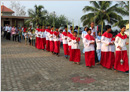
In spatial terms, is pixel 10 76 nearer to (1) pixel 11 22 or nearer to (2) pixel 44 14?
(1) pixel 11 22

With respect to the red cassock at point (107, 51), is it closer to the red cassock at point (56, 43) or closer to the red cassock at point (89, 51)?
the red cassock at point (89, 51)

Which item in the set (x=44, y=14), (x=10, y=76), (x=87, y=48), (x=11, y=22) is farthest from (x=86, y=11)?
(x=10, y=76)

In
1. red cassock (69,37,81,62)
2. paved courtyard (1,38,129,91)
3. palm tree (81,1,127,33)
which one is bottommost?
paved courtyard (1,38,129,91)

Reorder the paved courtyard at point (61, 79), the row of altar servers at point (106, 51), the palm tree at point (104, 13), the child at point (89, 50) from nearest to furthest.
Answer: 1. the paved courtyard at point (61, 79)
2. the row of altar servers at point (106, 51)
3. the child at point (89, 50)
4. the palm tree at point (104, 13)

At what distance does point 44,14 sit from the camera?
36281 mm

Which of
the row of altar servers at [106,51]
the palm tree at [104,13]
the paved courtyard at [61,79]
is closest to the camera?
the paved courtyard at [61,79]

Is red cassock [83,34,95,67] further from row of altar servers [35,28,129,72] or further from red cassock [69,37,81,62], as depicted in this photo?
red cassock [69,37,81,62]

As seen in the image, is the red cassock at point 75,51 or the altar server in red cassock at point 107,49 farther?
the red cassock at point 75,51

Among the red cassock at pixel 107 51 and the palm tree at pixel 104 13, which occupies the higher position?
the palm tree at pixel 104 13

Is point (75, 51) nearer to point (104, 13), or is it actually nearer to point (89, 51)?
point (89, 51)

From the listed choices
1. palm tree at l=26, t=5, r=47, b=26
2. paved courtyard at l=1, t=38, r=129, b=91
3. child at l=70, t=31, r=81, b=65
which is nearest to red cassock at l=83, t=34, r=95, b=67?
paved courtyard at l=1, t=38, r=129, b=91

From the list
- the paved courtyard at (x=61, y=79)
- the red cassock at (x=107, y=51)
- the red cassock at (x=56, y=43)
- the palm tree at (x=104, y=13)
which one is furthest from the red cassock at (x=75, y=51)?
the palm tree at (x=104, y=13)

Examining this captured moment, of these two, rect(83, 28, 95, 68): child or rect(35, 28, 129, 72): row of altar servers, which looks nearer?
rect(35, 28, 129, 72): row of altar servers

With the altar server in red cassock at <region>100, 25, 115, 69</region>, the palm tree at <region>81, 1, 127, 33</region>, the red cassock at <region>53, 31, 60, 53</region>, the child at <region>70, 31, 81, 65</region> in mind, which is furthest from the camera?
the palm tree at <region>81, 1, 127, 33</region>
